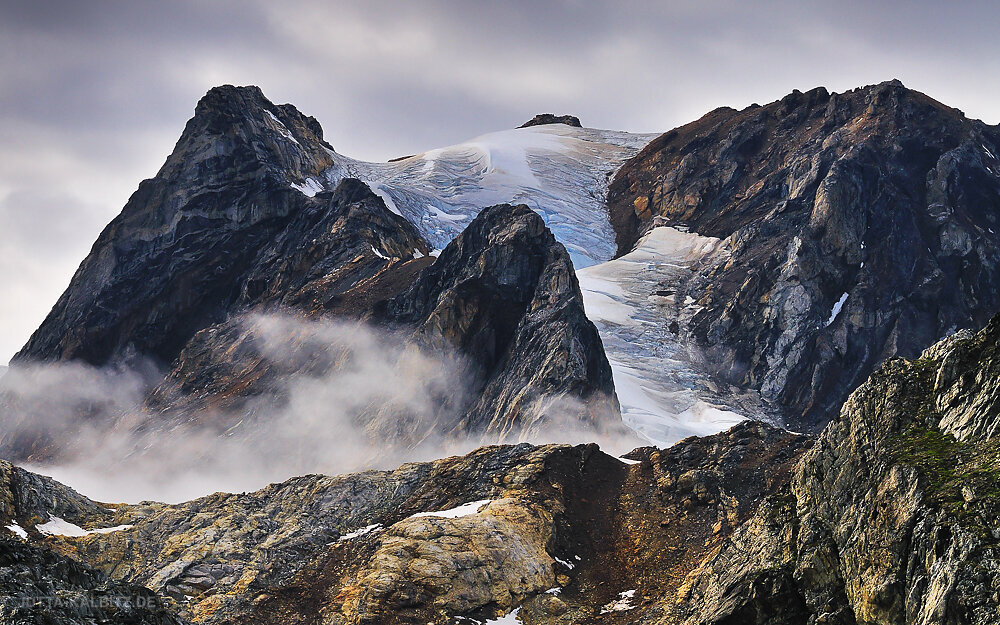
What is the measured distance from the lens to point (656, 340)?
320ft

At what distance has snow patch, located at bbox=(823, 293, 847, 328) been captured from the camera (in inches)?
3738

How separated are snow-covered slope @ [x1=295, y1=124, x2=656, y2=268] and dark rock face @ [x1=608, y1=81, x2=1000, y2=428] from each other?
2012 cm

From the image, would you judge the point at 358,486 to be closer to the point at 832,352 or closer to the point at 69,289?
the point at 832,352

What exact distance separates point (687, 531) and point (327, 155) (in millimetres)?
103646

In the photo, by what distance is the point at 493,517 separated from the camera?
43.7 m

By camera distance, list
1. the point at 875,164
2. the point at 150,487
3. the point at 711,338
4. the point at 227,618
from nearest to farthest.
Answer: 1. the point at 227,618
2. the point at 150,487
3. the point at 711,338
4. the point at 875,164

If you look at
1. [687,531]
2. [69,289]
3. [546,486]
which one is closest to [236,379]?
[69,289]

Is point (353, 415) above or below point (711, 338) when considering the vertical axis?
below

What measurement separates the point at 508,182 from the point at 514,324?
2735 inches

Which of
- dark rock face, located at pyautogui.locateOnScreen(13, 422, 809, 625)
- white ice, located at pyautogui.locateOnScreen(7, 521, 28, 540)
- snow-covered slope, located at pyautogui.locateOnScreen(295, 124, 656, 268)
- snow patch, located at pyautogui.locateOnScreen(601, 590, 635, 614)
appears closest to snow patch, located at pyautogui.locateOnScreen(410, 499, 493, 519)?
dark rock face, located at pyautogui.locateOnScreen(13, 422, 809, 625)

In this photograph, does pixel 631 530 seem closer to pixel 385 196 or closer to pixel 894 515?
pixel 894 515

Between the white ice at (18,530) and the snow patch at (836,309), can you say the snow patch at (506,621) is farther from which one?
the snow patch at (836,309)

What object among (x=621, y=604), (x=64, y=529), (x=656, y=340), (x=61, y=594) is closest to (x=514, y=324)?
(x=656, y=340)

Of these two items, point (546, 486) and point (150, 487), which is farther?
point (150, 487)
